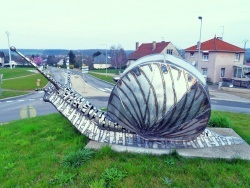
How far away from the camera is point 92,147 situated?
16.7 feet

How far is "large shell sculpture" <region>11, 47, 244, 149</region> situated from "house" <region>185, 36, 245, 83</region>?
24361 millimetres

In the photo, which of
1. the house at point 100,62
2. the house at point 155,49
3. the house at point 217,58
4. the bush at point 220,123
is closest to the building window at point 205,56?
the house at point 217,58

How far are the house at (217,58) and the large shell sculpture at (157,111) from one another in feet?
79.9

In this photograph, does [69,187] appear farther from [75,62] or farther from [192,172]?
[75,62]

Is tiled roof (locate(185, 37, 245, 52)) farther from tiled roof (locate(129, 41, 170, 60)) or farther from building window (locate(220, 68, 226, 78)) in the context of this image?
tiled roof (locate(129, 41, 170, 60))

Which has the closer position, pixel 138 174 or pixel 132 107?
pixel 138 174

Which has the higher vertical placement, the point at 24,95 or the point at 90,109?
the point at 90,109

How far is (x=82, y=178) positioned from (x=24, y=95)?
18702mm

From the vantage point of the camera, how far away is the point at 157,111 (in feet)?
15.9

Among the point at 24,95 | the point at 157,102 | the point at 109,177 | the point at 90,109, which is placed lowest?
the point at 24,95

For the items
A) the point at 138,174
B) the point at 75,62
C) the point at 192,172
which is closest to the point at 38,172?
the point at 138,174

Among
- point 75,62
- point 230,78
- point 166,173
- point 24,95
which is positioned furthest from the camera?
point 75,62

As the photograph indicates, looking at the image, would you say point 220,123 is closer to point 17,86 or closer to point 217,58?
point 217,58

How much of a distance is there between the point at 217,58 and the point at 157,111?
84.4 feet
